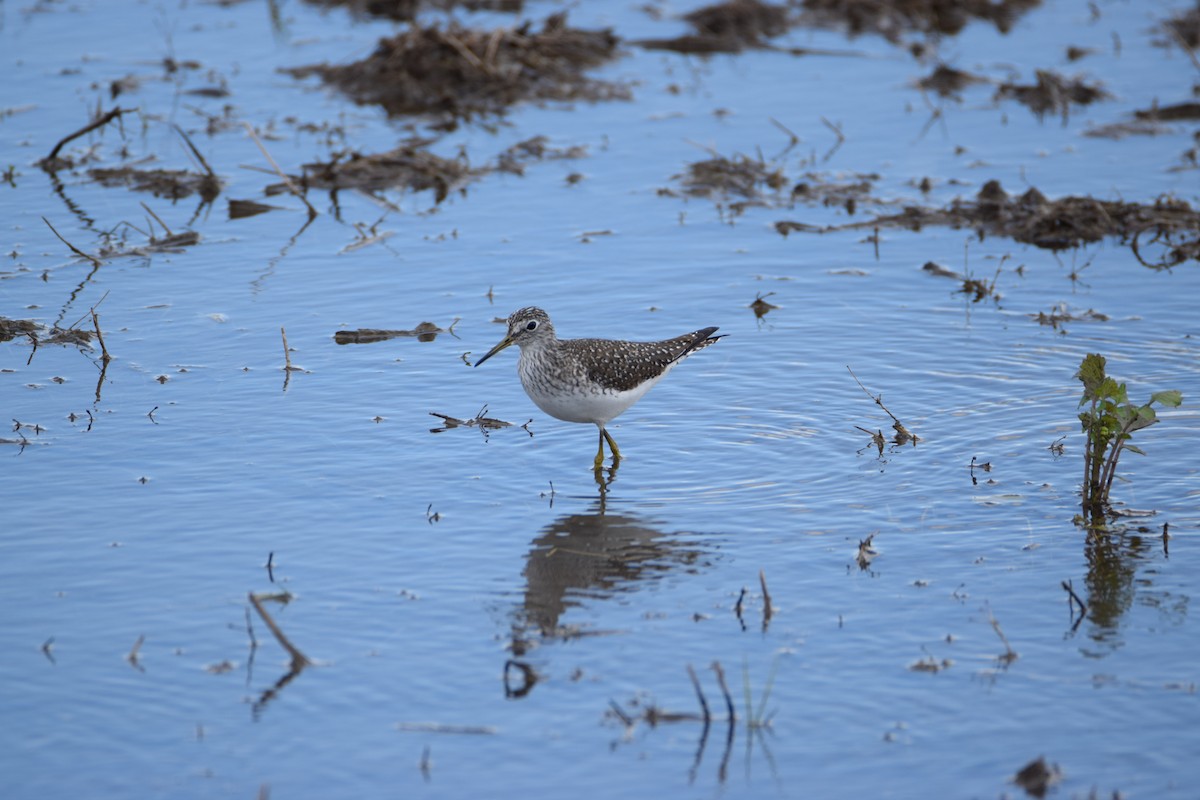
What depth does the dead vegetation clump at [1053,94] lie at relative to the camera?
1945cm

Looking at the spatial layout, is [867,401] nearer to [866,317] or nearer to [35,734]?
[866,317]

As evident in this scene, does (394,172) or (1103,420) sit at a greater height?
(394,172)

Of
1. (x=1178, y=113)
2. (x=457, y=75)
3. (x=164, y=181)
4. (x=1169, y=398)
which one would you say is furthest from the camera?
(x=457, y=75)

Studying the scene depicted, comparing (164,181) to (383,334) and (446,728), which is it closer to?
(383,334)

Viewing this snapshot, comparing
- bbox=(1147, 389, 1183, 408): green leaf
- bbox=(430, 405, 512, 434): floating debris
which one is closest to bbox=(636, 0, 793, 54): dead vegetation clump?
bbox=(430, 405, 512, 434): floating debris

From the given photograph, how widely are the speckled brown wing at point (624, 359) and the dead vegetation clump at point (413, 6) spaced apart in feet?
45.4

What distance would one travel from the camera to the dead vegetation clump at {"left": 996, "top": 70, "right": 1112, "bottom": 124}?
19.5 m

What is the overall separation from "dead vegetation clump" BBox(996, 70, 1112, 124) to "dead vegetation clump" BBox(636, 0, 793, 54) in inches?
181

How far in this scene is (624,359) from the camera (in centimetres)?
1072

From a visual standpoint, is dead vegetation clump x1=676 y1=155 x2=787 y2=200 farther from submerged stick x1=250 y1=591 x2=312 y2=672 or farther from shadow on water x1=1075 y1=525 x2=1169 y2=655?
submerged stick x1=250 y1=591 x2=312 y2=672

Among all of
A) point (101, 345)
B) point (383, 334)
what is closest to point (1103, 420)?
point (383, 334)

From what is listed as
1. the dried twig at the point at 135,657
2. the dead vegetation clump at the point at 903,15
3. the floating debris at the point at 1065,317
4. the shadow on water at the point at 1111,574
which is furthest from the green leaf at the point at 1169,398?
the dead vegetation clump at the point at 903,15

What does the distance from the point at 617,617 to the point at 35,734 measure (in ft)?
10.5

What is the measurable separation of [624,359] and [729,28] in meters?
13.7
